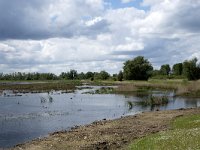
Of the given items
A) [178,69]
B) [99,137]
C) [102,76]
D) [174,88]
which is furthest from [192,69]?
[99,137]

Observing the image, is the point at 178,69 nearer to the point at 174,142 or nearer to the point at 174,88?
the point at 174,88

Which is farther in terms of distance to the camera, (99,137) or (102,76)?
(102,76)

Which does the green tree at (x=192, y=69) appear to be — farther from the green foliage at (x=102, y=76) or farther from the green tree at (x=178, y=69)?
the green foliage at (x=102, y=76)

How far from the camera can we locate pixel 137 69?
144500 mm

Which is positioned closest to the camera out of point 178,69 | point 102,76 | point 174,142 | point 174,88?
point 174,142

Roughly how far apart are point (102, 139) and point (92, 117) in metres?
18.1

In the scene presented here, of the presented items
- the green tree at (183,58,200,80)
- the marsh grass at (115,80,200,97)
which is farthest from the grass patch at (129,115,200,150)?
the green tree at (183,58,200,80)

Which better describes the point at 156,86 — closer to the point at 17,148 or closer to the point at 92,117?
the point at 92,117

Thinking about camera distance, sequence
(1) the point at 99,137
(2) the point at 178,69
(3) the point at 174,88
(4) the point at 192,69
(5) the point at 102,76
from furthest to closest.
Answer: (5) the point at 102,76 < (2) the point at 178,69 < (4) the point at 192,69 < (3) the point at 174,88 < (1) the point at 99,137

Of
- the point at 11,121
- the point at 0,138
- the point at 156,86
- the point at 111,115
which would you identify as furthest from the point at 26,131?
the point at 156,86

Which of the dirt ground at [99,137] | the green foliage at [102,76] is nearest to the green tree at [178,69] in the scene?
the green foliage at [102,76]

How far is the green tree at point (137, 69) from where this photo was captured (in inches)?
5684

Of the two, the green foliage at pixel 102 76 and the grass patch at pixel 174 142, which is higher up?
the green foliage at pixel 102 76

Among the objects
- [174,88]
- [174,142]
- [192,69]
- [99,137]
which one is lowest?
[99,137]
